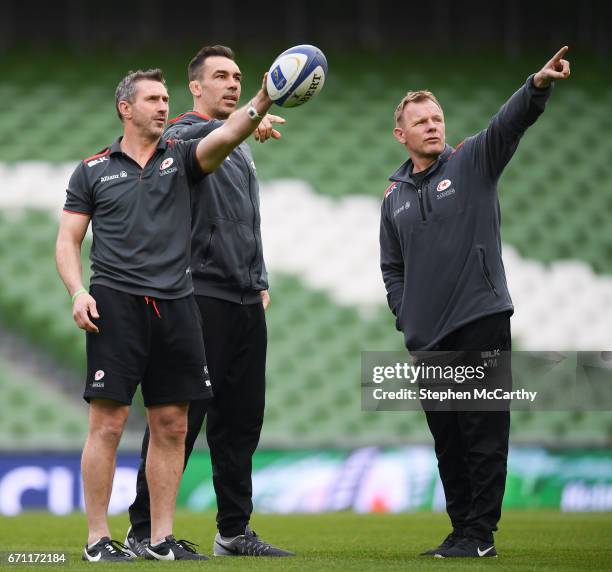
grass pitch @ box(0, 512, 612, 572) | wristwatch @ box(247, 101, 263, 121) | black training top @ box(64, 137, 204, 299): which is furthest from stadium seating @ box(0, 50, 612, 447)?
wristwatch @ box(247, 101, 263, 121)

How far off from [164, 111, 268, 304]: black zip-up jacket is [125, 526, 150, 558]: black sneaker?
0.98m

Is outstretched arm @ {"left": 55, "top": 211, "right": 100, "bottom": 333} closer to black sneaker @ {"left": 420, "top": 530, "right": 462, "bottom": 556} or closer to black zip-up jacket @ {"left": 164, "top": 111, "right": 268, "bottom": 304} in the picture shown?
black zip-up jacket @ {"left": 164, "top": 111, "right": 268, "bottom": 304}

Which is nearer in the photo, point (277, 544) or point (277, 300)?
point (277, 544)

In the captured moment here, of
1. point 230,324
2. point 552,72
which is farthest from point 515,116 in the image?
point 230,324

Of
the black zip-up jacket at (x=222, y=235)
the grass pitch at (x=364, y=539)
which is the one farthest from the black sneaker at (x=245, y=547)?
the black zip-up jacket at (x=222, y=235)

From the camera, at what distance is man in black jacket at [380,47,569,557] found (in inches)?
173

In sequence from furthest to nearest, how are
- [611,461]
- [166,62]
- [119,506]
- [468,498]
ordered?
[166,62] → [611,461] → [119,506] → [468,498]

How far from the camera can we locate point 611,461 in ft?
28.3

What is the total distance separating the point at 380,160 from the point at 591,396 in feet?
10.7

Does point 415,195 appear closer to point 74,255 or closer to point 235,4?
point 74,255

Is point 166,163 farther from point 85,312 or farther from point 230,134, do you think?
point 85,312

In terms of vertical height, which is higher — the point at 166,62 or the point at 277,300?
the point at 166,62

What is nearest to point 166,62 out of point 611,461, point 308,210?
point 308,210

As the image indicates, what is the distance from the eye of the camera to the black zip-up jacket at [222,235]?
4590 millimetres
